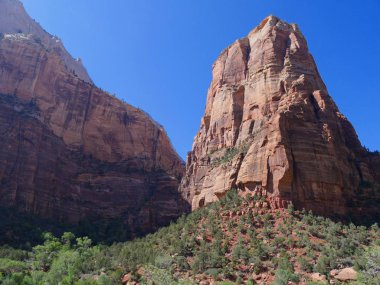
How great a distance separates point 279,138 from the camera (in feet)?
172

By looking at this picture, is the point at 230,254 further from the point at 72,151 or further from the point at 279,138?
the point at 72,151

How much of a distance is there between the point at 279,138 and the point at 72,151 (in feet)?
165

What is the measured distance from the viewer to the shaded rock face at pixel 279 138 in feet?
169

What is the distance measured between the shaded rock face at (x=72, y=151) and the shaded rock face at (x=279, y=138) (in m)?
13.5

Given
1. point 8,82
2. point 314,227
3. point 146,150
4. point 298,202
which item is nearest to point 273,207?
point 298,202

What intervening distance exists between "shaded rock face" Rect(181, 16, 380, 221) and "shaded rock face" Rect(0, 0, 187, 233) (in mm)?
13508

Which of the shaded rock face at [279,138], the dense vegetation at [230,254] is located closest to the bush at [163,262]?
the dense vegetation at [230,254]

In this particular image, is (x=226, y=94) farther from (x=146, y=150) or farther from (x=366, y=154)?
(x=146, y=150)

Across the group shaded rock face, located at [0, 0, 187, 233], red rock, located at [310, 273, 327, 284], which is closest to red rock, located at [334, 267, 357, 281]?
red rock, located at [310, 273, 327, 284]

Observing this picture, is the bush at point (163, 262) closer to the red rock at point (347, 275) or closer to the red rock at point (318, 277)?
the red rock at point (318, 277)

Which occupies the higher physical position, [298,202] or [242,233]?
[298,202]

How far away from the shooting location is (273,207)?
Answer: 49.8 meters

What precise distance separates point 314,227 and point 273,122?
1510cm

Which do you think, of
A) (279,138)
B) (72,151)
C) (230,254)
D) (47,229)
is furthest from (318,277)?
(72,151)
